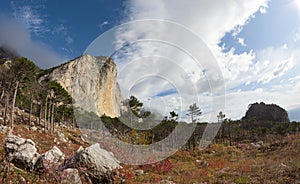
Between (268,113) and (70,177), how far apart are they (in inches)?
5068

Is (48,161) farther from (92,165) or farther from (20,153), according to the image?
(92,165)

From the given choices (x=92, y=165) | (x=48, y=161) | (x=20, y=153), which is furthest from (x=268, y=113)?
(x=20, y=153)

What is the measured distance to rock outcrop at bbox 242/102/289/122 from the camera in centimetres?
11550

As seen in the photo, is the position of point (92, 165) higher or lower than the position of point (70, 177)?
higher

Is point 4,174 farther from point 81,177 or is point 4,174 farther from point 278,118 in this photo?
point 278,118

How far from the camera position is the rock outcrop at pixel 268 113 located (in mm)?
115500

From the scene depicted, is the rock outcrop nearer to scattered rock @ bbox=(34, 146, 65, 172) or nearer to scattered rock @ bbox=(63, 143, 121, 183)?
scattered rock @ bbox=(63, 143, 121, 183)

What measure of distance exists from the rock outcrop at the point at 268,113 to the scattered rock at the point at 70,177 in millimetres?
118159

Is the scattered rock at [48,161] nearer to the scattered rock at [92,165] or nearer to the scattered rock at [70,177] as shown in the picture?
the scattered rock at [92,165]

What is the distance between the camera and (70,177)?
8.38 m

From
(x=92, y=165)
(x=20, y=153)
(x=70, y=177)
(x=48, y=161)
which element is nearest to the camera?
(x=70, y=177)

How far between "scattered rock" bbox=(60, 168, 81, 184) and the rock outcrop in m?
118

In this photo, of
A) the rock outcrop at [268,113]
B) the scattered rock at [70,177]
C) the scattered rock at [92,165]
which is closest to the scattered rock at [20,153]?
the scattered rock at [92,165]

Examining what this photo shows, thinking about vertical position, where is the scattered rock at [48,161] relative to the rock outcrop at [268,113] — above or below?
below
